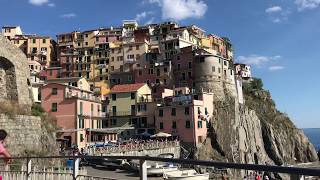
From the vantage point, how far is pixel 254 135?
79188mm

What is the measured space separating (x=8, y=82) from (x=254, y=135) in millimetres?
55217

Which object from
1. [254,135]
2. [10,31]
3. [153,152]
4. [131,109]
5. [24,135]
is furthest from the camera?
[10,31]

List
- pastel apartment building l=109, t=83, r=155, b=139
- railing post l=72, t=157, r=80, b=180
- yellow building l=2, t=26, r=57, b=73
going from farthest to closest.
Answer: yellow building l=2, t=26, r=57, b=73 < pastel apartment building l=109, t=83, r=155, b=139 < railing post l=72, t=157, r=80, b=180

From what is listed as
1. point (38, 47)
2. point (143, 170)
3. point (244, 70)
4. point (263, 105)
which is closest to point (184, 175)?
point (143, 170)

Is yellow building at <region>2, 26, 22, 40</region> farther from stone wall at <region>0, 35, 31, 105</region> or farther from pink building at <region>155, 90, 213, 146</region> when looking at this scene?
stone wall at <region>0, 35, 31, 105</region>

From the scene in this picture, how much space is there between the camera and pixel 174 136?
6359cm

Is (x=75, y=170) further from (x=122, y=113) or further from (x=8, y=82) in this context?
(x=122, y=113)

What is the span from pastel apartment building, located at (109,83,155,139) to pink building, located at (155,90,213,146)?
3.21 metres

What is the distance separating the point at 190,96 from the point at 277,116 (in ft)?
130

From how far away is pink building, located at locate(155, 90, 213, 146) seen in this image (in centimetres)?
6288

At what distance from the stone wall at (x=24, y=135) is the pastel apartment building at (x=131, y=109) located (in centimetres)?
3686

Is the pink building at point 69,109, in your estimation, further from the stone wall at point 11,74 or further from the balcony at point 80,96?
the stone wall at point 11,74

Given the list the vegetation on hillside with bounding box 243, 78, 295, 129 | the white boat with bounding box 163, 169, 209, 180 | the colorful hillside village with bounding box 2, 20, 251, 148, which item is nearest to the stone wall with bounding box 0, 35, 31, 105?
the white boat with bounding box 163, 169, 209, 180

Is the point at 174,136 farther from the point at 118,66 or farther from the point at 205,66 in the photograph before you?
the point at 118,66
